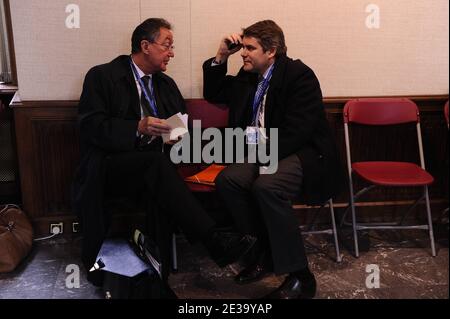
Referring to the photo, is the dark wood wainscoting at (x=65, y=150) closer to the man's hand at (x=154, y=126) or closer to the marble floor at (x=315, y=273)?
the marble floor at (x=315, y=273)

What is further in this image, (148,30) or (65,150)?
(65,150)

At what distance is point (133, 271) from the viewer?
2662mm

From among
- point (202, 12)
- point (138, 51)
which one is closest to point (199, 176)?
point (138, 51)

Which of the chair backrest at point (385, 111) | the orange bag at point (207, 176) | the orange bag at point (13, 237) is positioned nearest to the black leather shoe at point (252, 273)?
the orange bag at point (207, 176)

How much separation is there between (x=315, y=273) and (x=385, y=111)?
119 cm

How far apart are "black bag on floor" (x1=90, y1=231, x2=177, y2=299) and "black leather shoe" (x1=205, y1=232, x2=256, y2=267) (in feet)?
0.96

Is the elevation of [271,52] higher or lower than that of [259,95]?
higher

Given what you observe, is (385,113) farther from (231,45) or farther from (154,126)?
(154,126)

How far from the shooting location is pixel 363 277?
313cm

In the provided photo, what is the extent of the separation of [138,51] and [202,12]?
1.78ft

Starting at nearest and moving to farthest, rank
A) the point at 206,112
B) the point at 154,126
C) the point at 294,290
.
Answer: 1. the point at 294,290
2. the point at 154,126
3. the point at 206,112

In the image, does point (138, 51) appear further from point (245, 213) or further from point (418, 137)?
point (418, 137)

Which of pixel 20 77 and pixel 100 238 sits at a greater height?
pixel 20 77

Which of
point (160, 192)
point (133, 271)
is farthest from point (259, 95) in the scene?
point (133, 271)
